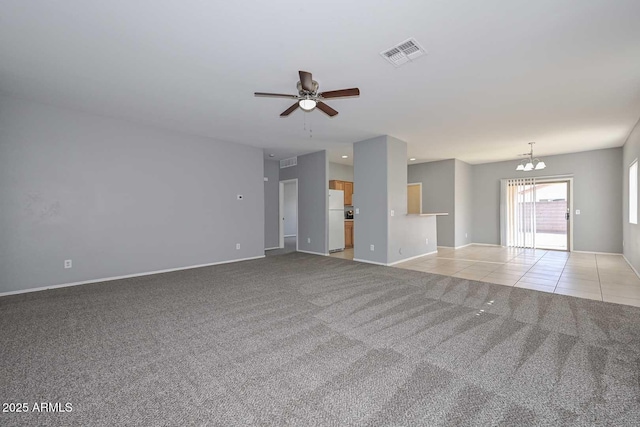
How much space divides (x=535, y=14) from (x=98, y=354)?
14.7 ft

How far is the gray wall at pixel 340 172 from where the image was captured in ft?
28.9

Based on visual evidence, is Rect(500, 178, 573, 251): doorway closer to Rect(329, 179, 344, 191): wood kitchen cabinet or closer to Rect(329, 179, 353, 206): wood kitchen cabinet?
Rect(329, 179, 353, 206): wood kitchen cabinet

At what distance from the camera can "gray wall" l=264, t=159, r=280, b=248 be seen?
8.25 metres

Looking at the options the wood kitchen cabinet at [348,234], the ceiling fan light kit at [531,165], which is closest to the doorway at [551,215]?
the ceiling fan light kit at [531,165]

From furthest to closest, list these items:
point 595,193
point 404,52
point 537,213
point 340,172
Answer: point 340,172
point 537,213
point 595,193
point 404,52

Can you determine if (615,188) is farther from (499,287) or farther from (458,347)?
(458,347)

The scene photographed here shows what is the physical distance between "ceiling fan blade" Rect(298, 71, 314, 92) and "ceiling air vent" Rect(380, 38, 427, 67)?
0.76 meters

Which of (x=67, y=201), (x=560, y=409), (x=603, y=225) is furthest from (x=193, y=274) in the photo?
(x=603, y=225)

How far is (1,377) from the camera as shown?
189cm

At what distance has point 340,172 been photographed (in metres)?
9.12

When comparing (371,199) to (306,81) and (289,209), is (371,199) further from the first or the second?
(289,209)

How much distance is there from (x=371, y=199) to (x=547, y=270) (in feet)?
11.8

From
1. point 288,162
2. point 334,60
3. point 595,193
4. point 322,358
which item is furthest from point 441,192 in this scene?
point 322,358

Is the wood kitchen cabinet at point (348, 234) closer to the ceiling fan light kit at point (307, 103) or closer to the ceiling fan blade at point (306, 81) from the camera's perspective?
the ceiling fan light kit at point (307, 103)
